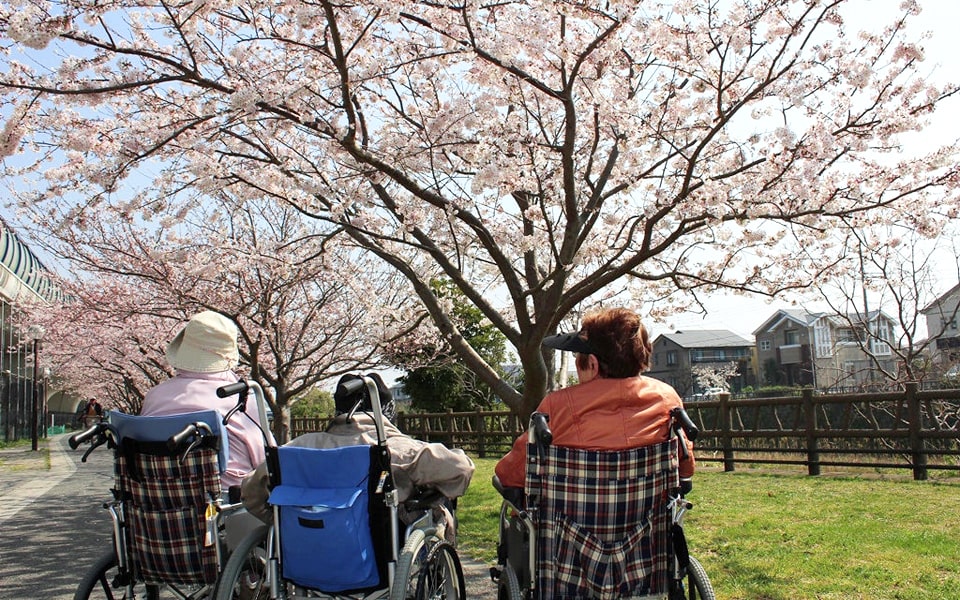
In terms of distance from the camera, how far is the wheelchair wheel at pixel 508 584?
2.76m

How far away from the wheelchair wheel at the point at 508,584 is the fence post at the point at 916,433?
22.4 ft

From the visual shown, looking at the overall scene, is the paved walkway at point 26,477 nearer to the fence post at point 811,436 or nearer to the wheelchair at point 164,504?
the wheelchair at point 164,504

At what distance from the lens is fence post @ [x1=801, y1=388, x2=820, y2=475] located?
30.5 feet

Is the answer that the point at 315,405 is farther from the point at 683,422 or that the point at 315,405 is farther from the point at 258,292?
the point at 683,422

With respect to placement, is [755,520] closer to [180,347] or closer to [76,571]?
[180,347]

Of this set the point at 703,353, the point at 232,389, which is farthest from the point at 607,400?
the point at 703,353

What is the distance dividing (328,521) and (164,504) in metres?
0.75

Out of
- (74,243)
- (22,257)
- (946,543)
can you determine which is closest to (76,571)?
(946,543)

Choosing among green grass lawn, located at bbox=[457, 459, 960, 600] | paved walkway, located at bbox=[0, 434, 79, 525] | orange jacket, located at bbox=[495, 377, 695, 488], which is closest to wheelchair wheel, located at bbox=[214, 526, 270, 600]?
orange jacket, located at bbox=[495, 377, 695, 488]

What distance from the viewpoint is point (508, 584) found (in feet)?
9.17

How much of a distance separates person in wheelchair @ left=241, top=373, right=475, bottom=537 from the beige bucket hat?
0.74 metres

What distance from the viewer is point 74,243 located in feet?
35.2

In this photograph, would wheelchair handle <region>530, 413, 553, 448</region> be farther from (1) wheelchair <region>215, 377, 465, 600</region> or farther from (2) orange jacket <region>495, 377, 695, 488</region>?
(1) wheelchair <region>215, 377, 465, 600</region>

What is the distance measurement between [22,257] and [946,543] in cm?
3220
